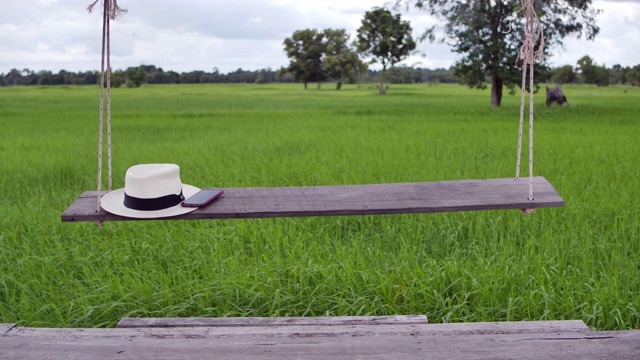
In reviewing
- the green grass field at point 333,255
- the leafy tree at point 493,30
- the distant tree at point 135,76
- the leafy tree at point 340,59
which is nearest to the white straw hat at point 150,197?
the green grass field at point 333,255

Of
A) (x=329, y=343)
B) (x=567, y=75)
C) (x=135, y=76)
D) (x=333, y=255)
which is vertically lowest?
(x=333, y=255)

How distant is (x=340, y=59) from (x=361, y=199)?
215ft

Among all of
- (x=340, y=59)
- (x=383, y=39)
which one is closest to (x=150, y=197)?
(x=383, y=39)

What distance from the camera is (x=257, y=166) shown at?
340 inches

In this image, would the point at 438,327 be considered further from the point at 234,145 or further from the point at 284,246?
the point at 234,145

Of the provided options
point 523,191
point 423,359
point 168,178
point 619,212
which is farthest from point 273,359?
point 619,212

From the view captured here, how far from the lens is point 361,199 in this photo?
2.93m

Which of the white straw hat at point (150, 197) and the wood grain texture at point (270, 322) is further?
the white straw hat at point (150, 197)

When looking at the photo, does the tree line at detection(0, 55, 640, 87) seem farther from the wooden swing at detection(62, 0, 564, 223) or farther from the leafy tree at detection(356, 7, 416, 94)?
the wooden swing at detection(62, 0, 564, 223)

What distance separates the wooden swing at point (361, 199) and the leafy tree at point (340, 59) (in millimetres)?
63683

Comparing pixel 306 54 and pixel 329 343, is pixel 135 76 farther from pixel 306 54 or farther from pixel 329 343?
pixel 329 343

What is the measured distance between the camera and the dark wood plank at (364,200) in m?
2.80

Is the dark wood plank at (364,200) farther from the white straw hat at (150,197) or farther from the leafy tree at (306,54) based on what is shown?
the leafy tree at (306,54)

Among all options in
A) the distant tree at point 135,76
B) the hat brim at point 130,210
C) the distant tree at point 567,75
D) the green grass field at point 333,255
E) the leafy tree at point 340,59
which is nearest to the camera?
the hat brim at point 130,210
